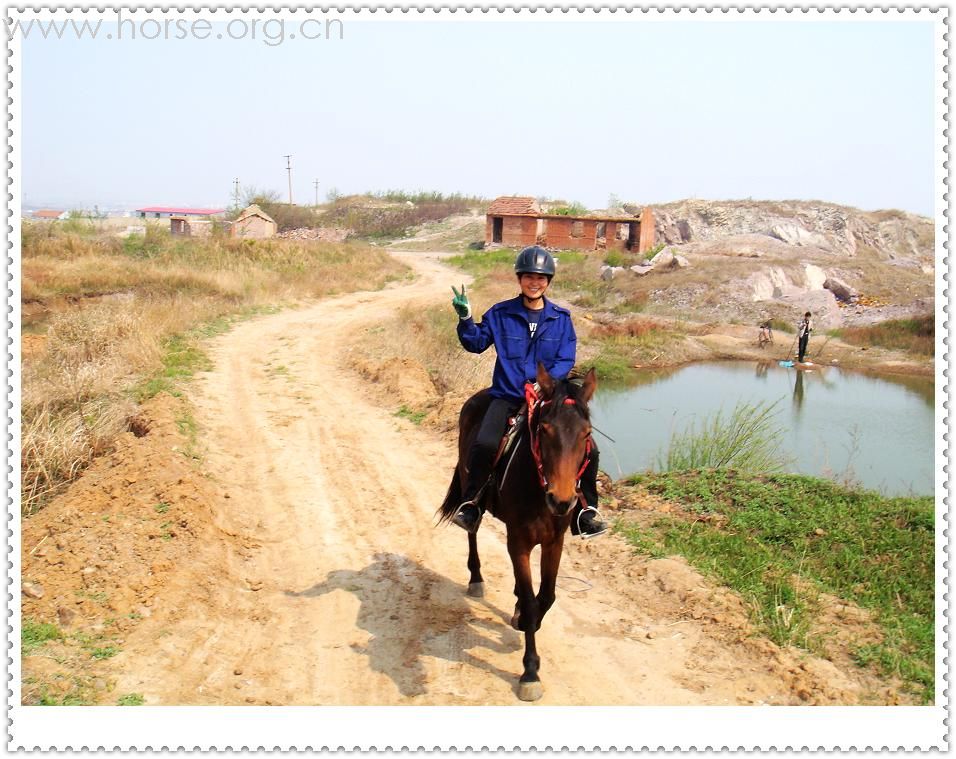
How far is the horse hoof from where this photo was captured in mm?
4539

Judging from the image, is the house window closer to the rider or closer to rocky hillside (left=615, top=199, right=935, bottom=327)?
rocky hillside (left=615, top=199, right=935, bottom=327)

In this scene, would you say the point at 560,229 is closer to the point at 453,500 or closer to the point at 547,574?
the point at 453,500

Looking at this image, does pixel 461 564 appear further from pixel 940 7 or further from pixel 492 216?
pixel 492 216

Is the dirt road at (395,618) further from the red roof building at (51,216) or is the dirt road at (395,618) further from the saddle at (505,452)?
the red roof building at (51,216)

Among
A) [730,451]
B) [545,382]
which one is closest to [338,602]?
[545,382]

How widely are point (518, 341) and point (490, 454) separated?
32.7 inches

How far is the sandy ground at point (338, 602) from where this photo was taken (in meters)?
4.69

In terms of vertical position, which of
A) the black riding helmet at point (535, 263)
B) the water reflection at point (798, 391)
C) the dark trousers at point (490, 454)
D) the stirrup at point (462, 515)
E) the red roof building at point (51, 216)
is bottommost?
the water reflection at point (798, 391)

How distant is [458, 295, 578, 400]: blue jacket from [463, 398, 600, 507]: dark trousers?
0.18 m

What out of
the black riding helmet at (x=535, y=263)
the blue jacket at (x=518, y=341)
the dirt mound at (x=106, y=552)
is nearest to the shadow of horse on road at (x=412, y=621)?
the dirt mound at (x=106, y=552)

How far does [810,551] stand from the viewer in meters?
6.34

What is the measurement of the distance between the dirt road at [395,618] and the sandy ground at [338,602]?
2cm

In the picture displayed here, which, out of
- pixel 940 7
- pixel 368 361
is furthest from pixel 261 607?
pixel 368 361

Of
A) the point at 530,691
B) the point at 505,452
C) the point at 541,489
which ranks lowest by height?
the point at 530,691
